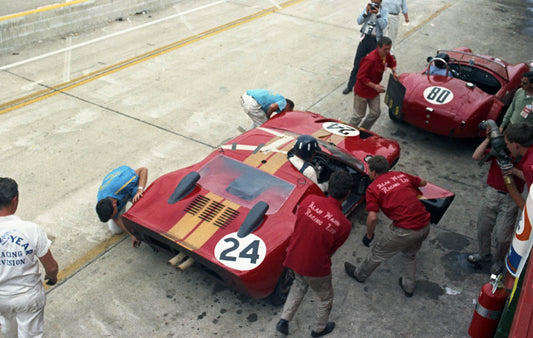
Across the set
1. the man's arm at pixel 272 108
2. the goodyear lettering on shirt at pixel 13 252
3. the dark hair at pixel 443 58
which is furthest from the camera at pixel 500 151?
the goodyear lettering on shirt at pixel 13 252

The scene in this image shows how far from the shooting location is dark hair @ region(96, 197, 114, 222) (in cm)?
491

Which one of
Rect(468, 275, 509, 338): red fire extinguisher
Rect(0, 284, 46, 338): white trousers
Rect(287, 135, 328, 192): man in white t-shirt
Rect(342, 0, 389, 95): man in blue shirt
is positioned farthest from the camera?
Rect(342, 0, 389, 95): man in blue shirt

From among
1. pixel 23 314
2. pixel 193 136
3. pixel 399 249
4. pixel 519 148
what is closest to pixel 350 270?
pixel 399 249

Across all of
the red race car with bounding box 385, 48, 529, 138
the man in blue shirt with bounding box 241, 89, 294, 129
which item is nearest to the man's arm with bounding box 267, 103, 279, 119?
the man in blue shirt with bounding box 241, 89, 294, 129

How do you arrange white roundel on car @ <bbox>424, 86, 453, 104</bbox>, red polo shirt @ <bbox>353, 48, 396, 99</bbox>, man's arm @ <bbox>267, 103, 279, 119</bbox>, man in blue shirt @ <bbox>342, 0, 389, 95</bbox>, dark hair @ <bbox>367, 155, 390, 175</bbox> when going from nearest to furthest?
dark hair @ <bbox>367, 155, 390, 175</bbox>
man's arm @ <bbox>267, 103, 279, 119</bbox>
red polo shirt @ <bbox>353, 48, 396, 99</bbox>
white roundel on car @ <bbox>424, 86, 453, 104</bbox>
man in blue shirt @ <bbox>342, 0, 389, 95</bbox>

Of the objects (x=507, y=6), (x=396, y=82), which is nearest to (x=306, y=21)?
(x=396, y=82)

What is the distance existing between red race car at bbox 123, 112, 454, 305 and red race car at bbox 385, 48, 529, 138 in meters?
1.94

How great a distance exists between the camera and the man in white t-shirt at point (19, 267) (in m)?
3.53

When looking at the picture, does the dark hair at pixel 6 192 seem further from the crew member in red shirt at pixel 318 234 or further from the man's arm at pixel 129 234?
the crew member in red shirt at pixel 318 234

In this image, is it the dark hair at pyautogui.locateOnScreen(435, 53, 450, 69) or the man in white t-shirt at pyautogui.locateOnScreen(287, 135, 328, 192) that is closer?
the man in white t-shirt at pyautogui.locateOnScreen(287, 135, 328, 192)

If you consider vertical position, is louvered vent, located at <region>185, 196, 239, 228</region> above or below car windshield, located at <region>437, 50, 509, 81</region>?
above

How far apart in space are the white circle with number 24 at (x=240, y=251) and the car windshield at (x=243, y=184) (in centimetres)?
41

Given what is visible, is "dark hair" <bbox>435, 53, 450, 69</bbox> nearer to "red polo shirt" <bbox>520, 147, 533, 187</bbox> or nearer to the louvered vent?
"red polo shirt" <bbox>520, 147, 533, 187</bbox>

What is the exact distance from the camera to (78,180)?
669cm
